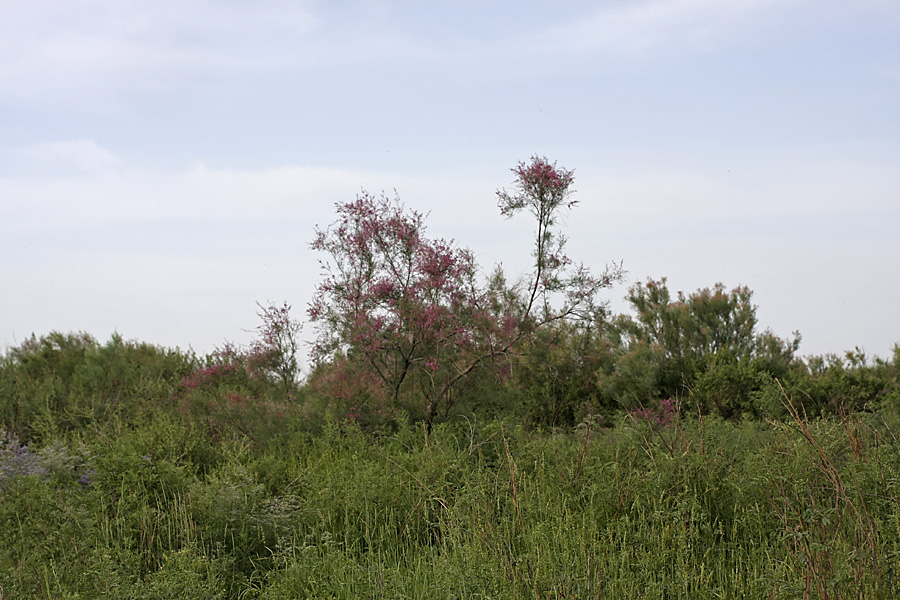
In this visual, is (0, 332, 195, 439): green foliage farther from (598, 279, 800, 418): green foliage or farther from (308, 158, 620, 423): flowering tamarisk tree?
(598, 279, 800, 418): green foliage

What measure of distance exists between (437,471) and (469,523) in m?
1.37

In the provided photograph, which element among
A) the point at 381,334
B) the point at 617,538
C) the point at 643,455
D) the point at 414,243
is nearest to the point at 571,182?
the point at 414,243

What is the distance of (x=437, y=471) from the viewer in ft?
18.6

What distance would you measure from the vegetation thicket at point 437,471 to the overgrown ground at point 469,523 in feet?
0.08

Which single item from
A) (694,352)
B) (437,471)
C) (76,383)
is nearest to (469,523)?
(437,471)

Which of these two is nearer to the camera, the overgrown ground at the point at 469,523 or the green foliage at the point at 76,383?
the overgrown ground at the point at 469,523

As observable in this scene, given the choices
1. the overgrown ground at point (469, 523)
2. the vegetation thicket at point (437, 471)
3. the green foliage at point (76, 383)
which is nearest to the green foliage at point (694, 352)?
the vegetation thicket at point (437, 471)

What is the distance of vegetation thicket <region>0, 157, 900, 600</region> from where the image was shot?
3887mm

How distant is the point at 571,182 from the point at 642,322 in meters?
5.30

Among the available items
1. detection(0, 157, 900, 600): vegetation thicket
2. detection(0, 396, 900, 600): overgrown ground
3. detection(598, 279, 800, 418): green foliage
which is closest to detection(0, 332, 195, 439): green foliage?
detection(0, 157, 900, 600): vegetation thicket

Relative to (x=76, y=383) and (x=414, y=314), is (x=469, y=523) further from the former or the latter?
(x=76, y=383)

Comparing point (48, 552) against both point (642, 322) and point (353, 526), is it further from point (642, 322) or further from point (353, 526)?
point (642, 322)

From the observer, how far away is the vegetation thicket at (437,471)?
389 centimetres

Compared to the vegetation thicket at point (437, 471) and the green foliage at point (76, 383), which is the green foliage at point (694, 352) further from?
the green foliage at point (76, 383)
